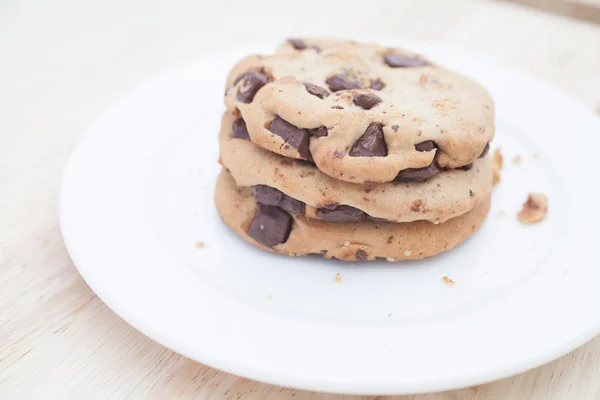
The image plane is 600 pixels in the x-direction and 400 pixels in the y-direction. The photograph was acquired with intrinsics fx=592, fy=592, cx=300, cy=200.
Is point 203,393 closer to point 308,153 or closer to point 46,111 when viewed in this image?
point 308,153

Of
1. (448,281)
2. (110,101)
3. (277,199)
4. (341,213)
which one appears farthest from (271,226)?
(110,101)

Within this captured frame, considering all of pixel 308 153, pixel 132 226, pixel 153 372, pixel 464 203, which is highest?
pixel 308 153

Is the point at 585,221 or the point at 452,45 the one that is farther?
the point at 452,45

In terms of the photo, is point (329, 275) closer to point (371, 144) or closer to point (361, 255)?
point (361, 255)

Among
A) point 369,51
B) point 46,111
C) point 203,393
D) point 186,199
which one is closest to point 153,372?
point 203,393

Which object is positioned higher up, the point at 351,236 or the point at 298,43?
the point at 298,43

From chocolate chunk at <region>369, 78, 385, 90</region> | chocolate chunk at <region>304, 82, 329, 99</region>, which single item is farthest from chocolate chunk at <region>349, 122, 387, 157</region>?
chocolate chunk at <region>369, 78, 385, 90</region>

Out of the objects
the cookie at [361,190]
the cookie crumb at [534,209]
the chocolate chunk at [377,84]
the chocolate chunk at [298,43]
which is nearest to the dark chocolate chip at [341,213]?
the cookie at [361,190]
